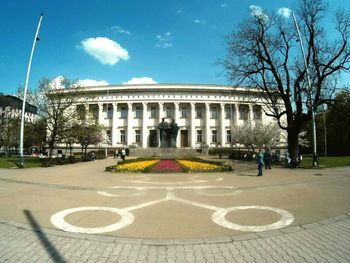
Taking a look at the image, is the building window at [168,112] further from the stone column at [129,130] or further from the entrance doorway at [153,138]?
the stone column at [129,130]

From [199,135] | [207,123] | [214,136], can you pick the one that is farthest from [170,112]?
[214,136]

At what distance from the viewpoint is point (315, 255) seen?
5281 millimetres

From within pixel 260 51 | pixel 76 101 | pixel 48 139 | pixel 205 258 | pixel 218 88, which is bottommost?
pixel 205 258

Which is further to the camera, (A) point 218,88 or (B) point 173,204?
(A) point 218,88

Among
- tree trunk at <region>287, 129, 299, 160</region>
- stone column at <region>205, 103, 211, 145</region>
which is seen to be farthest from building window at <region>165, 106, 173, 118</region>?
tree trunk at <region>287, 129, 299, 160</region>

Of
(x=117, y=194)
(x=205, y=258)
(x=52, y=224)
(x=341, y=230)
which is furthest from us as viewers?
(x=117, y=194)

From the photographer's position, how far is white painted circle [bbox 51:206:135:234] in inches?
272

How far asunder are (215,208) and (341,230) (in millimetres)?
3650

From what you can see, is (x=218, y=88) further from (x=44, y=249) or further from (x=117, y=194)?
(x=44, y=249)

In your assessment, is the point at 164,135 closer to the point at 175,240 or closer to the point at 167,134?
the point at 167,134

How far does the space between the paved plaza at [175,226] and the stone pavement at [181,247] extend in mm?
19

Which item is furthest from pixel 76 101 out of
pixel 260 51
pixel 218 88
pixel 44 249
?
pixel 218 88

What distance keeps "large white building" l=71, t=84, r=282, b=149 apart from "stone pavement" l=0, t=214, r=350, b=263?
75.7 metres

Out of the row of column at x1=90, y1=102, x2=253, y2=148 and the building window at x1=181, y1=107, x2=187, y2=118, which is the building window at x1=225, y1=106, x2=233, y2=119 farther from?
the building window at x1=181, y1=107, x2=187, y2=118
